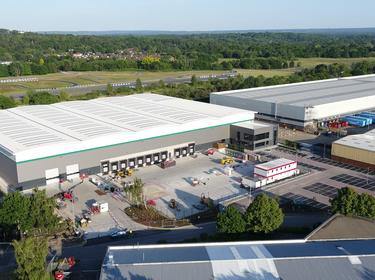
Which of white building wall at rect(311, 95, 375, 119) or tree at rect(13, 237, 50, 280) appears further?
white building wall at rect(311, 95, 375, 119)

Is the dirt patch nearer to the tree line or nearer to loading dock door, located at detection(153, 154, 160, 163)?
loading dock door, located at detection(153, 154, 160, 163)

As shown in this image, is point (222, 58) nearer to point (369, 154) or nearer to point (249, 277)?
point (369, 154)

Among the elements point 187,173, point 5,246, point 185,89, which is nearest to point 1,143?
point 5,246

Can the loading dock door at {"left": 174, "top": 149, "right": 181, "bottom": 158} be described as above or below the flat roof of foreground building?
below

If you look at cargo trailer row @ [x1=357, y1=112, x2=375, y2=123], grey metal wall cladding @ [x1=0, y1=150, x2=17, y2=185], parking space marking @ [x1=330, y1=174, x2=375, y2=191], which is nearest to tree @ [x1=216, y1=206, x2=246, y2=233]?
parking space marking @ [x1=330, y1=174, x2=375, y2=191]

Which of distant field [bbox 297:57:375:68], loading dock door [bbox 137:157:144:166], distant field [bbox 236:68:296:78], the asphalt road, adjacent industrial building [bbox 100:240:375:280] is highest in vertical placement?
distant field [bbox 297:57:375:68]
